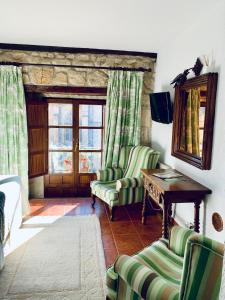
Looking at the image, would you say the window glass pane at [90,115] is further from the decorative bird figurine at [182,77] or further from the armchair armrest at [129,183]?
the decorative bird figurine at [182,77]

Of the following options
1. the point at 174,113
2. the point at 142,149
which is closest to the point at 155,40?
the point at 174,113

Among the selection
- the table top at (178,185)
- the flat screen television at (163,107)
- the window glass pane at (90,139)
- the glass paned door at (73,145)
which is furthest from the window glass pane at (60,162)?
the table top at (178,185)

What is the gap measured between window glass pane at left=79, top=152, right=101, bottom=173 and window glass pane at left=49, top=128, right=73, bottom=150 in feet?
0.94

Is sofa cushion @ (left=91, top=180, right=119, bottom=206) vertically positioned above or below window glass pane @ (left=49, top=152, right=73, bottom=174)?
below

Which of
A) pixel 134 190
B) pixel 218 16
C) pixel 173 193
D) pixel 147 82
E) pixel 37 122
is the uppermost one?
pixel 218 16

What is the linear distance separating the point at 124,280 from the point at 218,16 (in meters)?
2.36

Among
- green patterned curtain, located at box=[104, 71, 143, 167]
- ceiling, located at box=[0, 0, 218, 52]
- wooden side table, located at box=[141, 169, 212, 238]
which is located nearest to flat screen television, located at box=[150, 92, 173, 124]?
green patterned curtain, located at box=[104, 71, 143, 167]

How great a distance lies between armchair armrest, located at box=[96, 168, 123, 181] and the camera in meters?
4.09

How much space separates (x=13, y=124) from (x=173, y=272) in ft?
10.1

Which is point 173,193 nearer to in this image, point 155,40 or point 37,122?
point 155,40

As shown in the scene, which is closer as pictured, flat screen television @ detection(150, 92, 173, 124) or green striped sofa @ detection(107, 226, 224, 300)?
green striped sofa @ detection(107, 226, 224, 300)

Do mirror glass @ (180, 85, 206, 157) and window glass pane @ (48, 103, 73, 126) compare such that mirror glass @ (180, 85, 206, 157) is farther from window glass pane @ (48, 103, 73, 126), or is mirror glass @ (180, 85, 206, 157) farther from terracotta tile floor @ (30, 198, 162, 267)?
window glass pane @ (48, 103, 73, 126)

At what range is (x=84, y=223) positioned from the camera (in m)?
3.52

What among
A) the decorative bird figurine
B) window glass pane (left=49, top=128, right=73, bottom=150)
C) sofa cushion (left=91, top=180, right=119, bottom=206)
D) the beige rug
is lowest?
the beige rug
